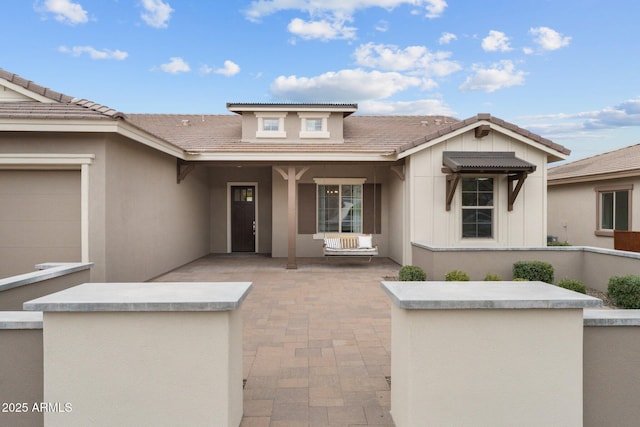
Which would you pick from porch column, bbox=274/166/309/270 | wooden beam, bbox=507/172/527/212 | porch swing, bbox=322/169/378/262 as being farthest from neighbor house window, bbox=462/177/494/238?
porch column, bbox=274/166/309/270

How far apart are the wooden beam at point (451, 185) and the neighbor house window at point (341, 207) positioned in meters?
3.52

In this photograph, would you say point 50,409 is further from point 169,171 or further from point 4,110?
point 169,171

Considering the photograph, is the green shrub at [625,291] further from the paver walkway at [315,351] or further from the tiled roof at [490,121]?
the tiled roof at [490,121]

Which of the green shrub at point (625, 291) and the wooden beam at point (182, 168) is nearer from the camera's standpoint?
the green shrub at point (625, 291)

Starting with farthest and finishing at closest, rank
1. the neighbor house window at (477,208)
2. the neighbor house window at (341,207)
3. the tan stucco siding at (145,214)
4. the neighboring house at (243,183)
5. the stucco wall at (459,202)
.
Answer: the neighbor house window at (341,207) < the neighbor house window at (477,208) < the stucco wall at (459,202) < the tan stucco siding at (145,214) < the neighboring house at (243,183)

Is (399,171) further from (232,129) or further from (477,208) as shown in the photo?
(232,129)

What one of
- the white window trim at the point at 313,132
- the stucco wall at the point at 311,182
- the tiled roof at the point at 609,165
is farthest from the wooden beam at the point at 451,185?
the tiled roof at the point at 609,165

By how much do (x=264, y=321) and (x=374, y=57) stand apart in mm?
16940

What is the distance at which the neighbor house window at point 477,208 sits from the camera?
987cm

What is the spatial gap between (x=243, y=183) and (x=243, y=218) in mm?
1262

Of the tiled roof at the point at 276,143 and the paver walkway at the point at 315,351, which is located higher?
the tiled roof at the point at 276,143

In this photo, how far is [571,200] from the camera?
535 inches

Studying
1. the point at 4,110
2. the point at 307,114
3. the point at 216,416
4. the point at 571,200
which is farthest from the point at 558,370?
the point at 571,200

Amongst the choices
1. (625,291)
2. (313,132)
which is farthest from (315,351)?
(313,132)
